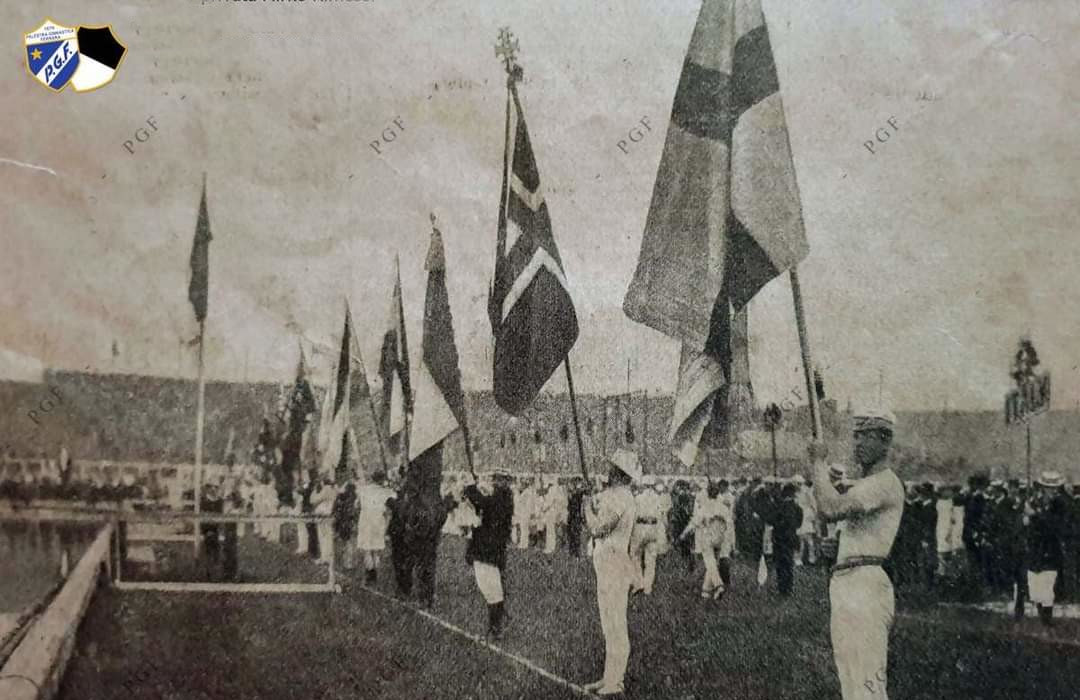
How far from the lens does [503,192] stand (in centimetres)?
503

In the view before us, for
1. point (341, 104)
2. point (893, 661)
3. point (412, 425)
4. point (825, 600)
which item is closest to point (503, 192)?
point (341, 104)

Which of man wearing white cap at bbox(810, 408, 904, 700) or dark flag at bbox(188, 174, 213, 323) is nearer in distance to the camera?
man wearing white cap at bbox(810, 408, 904, 700)

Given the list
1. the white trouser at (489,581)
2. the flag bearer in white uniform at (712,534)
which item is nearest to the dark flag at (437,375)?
the white trouser at (489,581)

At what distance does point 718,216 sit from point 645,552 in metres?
1.85

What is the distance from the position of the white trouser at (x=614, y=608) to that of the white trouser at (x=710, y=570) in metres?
0.38

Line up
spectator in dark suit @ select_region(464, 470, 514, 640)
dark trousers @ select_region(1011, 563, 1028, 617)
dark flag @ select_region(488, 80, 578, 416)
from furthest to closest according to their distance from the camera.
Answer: dark flag @ select_region(488, 80, 578, 416) → spectator in dark suit @ select_region(464, 470, 514, 640) → dark trousers @ select_region(1011, 563, 1028, 617)

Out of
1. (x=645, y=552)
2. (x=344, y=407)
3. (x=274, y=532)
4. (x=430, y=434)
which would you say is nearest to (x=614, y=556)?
(x=645, y=552)

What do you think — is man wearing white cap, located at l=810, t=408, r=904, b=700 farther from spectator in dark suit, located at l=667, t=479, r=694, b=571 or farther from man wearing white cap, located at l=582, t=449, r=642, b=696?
man wearing white cap, located at l=582, t=449, r=642, b=696

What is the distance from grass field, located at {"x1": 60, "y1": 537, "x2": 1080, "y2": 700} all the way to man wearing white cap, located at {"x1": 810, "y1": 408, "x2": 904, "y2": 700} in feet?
0.25

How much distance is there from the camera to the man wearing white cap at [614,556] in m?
4.86

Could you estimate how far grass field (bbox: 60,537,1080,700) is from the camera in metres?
4.86

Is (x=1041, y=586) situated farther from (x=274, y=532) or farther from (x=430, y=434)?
(x=274, y=532)

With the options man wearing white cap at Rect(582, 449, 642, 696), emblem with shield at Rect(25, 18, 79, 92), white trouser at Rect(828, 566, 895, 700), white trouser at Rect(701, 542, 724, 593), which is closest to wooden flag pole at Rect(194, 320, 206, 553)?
emblem with shield at Rect(25, 18, 79, 92)

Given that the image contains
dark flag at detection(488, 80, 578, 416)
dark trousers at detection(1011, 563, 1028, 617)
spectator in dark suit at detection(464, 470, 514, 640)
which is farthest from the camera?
dark flag at detection(488, 80, 578, 416)
